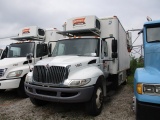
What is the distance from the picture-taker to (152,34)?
4.57 metres

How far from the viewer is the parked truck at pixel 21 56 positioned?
6.89 meters

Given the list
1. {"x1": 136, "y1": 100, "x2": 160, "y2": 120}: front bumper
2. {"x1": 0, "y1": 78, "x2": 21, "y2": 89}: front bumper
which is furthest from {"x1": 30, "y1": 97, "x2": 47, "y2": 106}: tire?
{"x1": 136, "y1": 100, "x2": 160, "y2": 120}: front bumper

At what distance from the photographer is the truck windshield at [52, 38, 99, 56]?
19.2 feet

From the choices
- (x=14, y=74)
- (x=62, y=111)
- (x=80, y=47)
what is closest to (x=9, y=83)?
(x=14, y=74)

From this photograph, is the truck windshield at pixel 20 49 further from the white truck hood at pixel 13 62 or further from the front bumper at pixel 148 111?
the front bumper at pixel 148 111

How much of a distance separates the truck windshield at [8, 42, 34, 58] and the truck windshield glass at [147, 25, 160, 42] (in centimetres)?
527

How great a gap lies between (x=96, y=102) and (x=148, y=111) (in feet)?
6.44

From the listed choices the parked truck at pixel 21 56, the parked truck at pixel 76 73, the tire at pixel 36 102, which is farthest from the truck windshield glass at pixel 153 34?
the parked truck at pixel 21 56

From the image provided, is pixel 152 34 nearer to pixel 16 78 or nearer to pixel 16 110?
pixel 16 110

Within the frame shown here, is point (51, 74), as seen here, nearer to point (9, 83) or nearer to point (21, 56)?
point (9, 83)

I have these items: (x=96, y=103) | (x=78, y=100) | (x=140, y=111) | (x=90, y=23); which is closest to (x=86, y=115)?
(x=96, y=103)

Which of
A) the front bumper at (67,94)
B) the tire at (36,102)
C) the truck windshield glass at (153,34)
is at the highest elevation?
the truck windshield glass at (153,34)

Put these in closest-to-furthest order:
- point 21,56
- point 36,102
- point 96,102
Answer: point 96,102 < point 36,102 < point 21,56

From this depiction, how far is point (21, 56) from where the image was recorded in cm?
796
